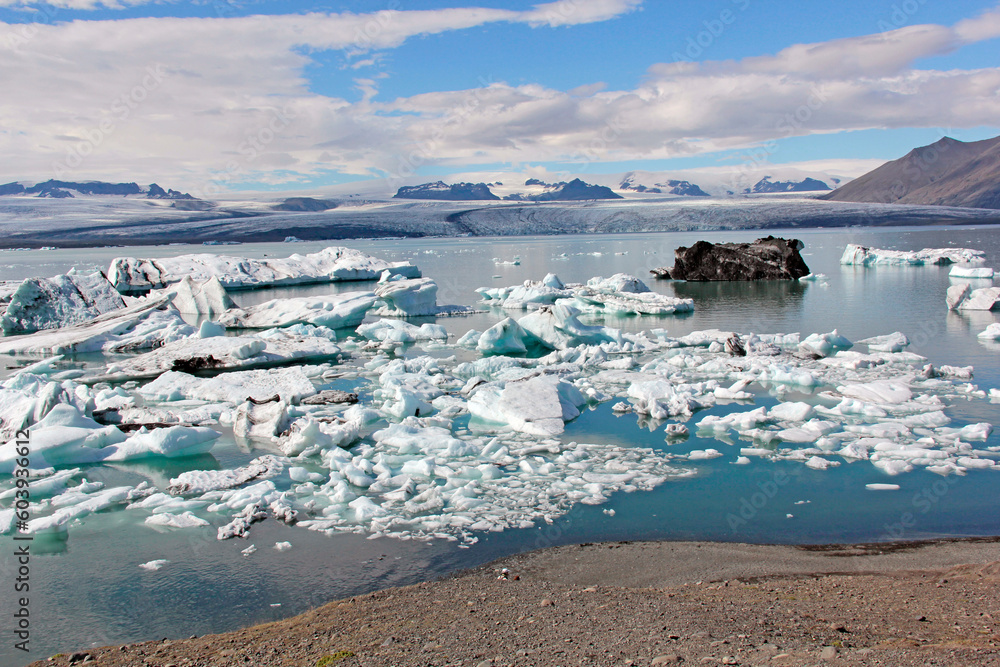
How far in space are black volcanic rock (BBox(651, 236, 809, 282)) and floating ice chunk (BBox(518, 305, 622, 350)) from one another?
10.1 metres

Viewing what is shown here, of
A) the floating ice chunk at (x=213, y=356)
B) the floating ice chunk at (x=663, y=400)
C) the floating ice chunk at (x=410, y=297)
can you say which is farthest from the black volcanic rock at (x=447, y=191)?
the floating ice chunk at (x=663, y=400)

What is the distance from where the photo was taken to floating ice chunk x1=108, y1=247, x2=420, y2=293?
695 inches

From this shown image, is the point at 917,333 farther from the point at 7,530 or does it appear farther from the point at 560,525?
the point at 7,530

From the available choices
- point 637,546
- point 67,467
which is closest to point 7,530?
point 67,467

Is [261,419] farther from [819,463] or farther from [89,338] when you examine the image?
[89,338]

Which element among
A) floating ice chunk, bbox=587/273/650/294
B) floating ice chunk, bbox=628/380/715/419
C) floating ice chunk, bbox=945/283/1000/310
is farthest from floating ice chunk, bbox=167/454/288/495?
floating ice chunk, bbox=945/283/1000/310

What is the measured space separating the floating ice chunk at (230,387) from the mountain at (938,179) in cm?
10584

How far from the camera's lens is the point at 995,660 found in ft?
5.57

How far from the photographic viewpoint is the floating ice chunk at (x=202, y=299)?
12.6 metres

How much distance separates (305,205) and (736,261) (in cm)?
7451

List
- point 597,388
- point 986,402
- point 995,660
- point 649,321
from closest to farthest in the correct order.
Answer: point 995,660
point 986,402
point 597,388
point 649,321

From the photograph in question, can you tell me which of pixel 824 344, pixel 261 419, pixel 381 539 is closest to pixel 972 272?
pixel 824 344

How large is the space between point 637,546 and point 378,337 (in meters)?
7.19

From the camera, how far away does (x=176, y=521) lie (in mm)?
3482
